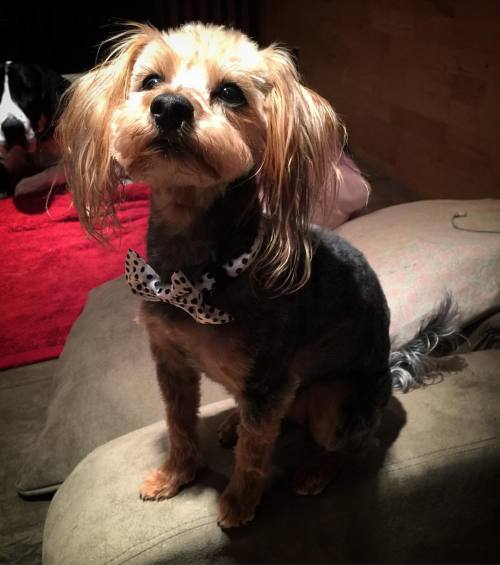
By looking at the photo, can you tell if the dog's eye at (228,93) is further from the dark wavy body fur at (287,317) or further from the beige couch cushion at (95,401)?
the beige couch cushion at (95,401)

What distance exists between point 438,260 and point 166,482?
80 cm

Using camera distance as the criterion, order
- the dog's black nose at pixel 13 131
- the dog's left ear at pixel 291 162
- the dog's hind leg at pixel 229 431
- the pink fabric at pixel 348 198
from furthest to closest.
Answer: the dog's black nose at pixel 13 131, the pink fabric at pixel 348 198, the dog's hind leg at pixel 229 431, the dog's left ear at pixel 291 162

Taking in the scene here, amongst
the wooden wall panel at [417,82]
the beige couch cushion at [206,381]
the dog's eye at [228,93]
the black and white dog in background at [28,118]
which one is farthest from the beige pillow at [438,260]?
the black and white dog in background at [28,118]

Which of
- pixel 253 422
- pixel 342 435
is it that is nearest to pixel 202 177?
pixel 253 422

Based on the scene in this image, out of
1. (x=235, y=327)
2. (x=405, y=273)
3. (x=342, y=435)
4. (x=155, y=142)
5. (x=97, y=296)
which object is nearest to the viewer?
(x=155, y=142)

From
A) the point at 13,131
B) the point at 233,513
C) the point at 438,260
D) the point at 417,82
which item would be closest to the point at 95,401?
the point at 233,513

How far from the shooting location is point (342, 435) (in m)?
1.02

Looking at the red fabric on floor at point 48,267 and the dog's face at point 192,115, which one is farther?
the red fabric on floor at point 48,267

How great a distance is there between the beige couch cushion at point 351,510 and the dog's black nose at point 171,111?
0.66m

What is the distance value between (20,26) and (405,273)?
2491mm

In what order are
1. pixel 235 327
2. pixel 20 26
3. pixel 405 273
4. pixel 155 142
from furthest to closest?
pixel 20 26, pixel 405 273, pixel 235 327, pixel 155 142

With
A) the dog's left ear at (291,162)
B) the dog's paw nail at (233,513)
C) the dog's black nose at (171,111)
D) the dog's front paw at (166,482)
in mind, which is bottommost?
the dog's front paw at (166,482)

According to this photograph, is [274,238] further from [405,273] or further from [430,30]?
[430,30]

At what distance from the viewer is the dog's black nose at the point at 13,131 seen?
81.6 inches
